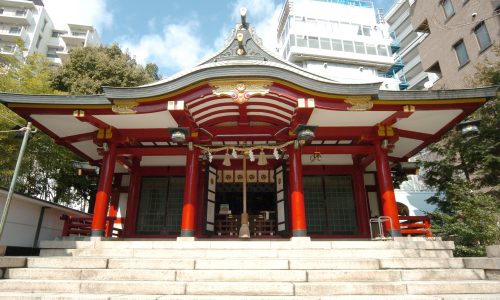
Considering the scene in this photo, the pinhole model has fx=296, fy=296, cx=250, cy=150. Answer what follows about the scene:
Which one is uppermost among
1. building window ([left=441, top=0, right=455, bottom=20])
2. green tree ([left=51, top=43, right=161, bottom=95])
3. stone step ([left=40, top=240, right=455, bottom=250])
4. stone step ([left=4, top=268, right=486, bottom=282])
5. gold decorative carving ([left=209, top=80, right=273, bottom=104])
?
building window ([left=441, top=0, right=455, bottom=20])

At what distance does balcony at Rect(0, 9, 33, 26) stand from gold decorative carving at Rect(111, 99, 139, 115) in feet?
149

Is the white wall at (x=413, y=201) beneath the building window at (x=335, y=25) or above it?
beneath

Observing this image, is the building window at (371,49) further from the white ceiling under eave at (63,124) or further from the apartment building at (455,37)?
the white ceiling under eave at (63,124)

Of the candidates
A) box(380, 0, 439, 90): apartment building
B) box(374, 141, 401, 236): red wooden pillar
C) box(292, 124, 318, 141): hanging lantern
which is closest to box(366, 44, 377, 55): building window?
box(380, 0, 439, 90): apartment building

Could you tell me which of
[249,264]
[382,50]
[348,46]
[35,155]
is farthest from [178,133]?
[382,50]

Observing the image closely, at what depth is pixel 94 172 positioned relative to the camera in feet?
42.1

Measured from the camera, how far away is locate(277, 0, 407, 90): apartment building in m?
33.3

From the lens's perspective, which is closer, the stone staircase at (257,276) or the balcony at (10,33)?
the stone staircase at (257,276)

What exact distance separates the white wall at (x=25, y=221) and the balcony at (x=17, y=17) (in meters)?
43.2

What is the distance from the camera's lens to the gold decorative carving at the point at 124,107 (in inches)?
337

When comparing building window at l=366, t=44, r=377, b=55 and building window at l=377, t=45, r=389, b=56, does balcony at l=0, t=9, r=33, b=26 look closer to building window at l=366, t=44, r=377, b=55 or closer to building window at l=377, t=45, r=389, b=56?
building window at l=366, t=44, r=377, b=55

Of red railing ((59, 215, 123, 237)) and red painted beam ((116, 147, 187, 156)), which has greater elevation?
red painted beam ((116, 147, 187, 156))

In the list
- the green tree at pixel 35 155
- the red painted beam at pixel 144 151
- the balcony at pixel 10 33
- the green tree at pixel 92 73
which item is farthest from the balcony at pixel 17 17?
the red painted beam at pixel 144 151

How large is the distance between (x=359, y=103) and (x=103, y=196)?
8.38 metres
